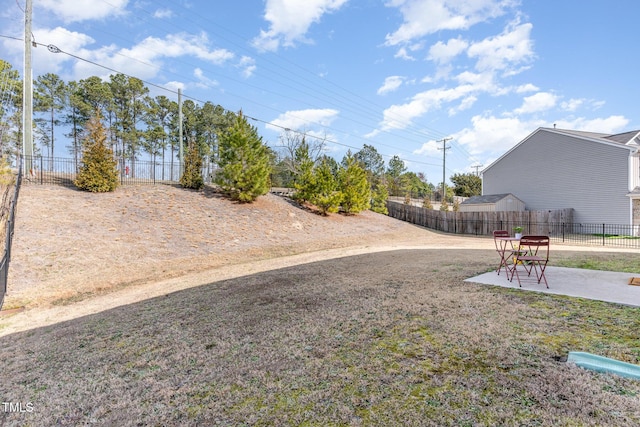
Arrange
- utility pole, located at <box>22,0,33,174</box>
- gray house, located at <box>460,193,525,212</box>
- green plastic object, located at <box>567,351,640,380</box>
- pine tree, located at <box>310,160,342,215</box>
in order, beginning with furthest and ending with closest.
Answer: gray house, located at <box>460,193,525,212</box> < pine tree, located at <box>310,160,342,215</box> < utility pole, located at <box>22,0,33,174</box> < green plastic object, located at <box>567,351,640,380</box>

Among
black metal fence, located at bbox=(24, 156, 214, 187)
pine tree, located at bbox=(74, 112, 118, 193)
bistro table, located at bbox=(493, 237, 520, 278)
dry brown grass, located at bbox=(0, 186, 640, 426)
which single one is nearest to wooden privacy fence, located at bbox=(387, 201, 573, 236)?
bistro table, located at bbox=(493, 237, 520, 278)

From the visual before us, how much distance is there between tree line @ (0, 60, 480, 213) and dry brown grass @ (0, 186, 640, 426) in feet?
43.3

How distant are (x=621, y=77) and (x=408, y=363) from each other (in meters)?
18.0

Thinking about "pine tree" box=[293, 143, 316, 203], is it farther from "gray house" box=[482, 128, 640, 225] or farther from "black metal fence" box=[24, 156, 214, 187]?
"gray house" box=[482, 128, 640, 225]

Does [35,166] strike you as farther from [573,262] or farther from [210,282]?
[573,262]

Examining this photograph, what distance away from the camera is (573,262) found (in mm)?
7270

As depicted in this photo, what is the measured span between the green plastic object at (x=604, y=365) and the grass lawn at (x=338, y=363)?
10cm

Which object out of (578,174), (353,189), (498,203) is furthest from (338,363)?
(578,174)

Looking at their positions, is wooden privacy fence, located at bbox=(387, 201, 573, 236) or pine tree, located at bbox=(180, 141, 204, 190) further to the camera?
wooden privacy fence, located at bbox=(387, 201, 573, 236)

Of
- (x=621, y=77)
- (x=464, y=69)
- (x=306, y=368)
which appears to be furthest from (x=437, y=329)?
(x=464, y=69)

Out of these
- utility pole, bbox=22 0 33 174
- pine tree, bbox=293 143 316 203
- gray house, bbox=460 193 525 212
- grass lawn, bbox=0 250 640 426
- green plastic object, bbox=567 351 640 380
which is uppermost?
utility pole, bbox=22 0 33 174

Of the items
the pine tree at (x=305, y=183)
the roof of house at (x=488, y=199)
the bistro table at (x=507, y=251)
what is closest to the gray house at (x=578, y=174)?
the roof of house at (x=488, y=199)

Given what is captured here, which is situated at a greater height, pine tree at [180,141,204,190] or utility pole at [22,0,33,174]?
utility pole at [22,0,33,174]

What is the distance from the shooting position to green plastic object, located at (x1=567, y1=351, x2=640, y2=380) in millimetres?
2174
